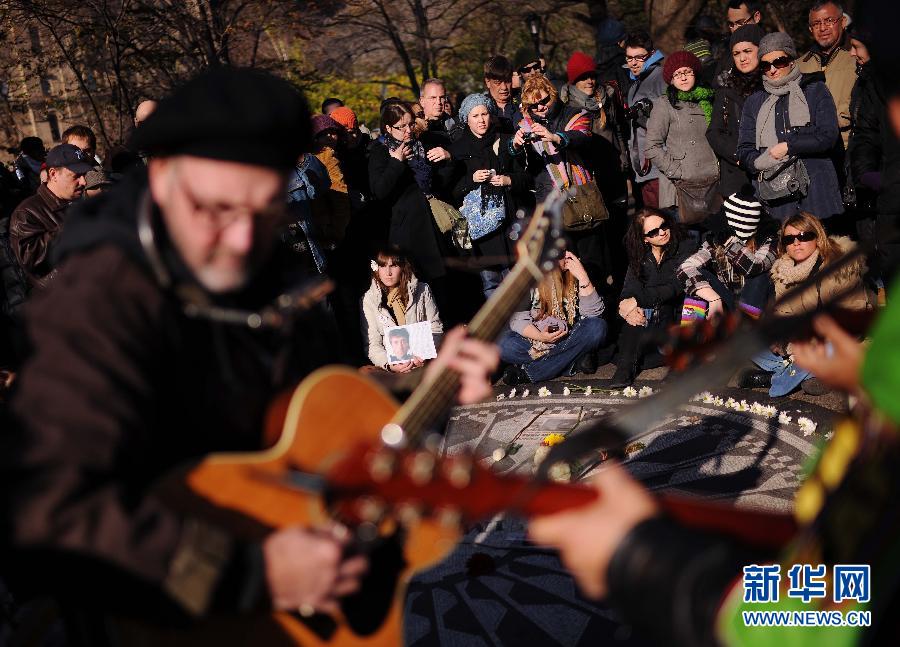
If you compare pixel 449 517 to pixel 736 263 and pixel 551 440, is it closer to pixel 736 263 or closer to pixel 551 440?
pixel 551 440

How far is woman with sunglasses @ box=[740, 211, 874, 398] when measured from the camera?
6359 mm

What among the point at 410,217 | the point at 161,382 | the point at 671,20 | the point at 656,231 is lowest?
the point at 656,231

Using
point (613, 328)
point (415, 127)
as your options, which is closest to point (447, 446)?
point (613, 328)

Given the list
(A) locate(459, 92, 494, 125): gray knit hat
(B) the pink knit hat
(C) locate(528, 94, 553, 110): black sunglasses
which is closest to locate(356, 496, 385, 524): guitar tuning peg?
(A) locate(459, 92, 494, 125): gray knit hat

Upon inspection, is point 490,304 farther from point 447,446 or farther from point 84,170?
point 84,170

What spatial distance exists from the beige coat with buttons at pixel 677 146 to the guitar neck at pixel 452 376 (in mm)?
6162

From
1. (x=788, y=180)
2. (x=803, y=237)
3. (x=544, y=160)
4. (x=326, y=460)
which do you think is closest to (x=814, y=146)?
(x=788, y=180)

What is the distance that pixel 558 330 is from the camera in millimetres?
7676

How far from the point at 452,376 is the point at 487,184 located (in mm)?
5833

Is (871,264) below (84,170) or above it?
below

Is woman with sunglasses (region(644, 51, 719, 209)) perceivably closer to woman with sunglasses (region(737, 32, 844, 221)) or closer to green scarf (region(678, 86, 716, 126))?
green scarf (region(678, 86, 716, 126))

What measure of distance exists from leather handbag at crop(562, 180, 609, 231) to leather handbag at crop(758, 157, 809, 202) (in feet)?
4.80

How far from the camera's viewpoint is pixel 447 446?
21.1 feet

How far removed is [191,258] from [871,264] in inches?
217
